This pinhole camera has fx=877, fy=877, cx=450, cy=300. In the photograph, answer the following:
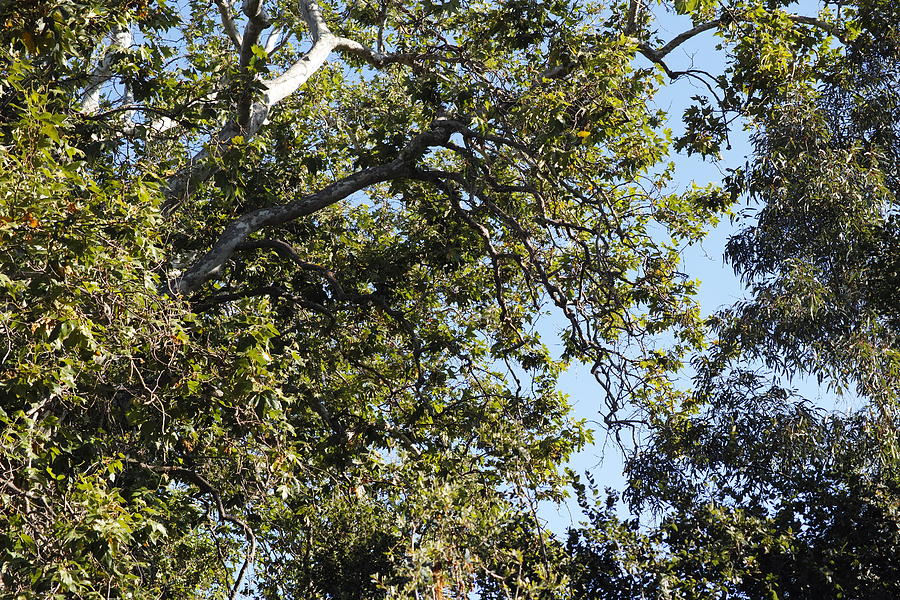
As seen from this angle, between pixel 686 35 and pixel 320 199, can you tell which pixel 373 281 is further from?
pixel 686 35

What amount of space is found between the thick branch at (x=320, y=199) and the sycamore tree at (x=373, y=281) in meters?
0.03

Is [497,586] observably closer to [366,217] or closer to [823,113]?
[366,217]

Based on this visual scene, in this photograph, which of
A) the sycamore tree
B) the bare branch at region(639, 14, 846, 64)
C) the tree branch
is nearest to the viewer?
the sycamore tree

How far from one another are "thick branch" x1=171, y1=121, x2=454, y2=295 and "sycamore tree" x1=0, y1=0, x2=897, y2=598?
29mm

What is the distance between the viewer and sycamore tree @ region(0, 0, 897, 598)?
5.07m

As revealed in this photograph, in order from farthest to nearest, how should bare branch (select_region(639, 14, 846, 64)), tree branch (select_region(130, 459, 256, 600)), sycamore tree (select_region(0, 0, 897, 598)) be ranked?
bare branch (select_region(639, 14, 846, 64)) → tree branch (select_region(130, 459, 256, 600)) → sycamore tree (select_region(0, 0, 897, 598))

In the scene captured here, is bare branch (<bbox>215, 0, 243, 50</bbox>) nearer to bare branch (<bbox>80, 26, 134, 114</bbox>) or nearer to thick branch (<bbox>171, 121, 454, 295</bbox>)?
bare branch (<bbox>80, 26, 134, 114</bbox>)

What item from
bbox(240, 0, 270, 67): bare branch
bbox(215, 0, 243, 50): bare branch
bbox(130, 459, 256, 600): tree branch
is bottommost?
bbox(130, 459, 256, 600): tree branch

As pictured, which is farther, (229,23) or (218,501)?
(229,23)

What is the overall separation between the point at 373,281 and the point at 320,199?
4.58 ft

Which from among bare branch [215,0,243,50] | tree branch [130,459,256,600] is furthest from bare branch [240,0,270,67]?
tree branch [130,459,256,600]

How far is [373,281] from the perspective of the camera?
8.91 m

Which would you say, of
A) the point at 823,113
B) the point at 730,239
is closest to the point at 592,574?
the point at 730,239

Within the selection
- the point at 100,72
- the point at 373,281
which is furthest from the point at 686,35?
the point at 100,72
